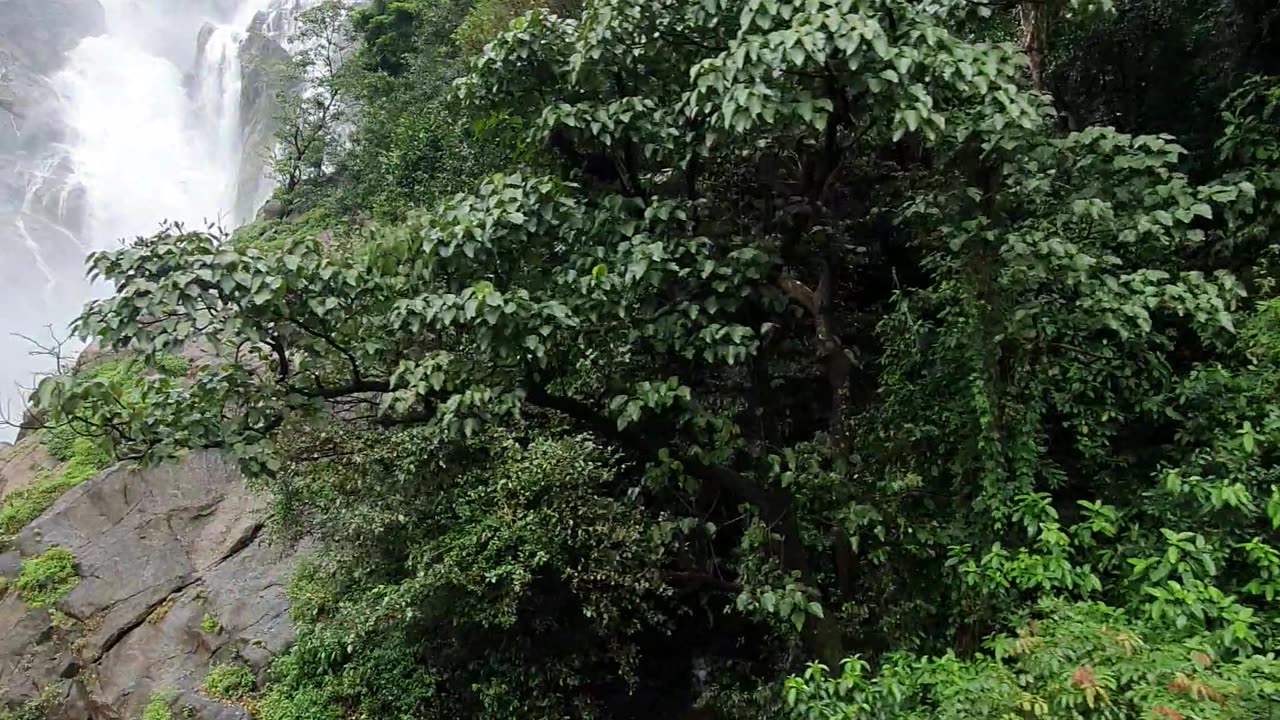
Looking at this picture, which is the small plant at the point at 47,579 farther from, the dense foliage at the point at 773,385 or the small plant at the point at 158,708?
the dense foliage at the point at 773,385

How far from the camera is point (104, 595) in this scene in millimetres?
6789

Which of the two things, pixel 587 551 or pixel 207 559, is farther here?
pixel 207 559

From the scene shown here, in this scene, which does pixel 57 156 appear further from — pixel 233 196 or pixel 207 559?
pixel 207 559

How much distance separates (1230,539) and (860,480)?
53.9 inches

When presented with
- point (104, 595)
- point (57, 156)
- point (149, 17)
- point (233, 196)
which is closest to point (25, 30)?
point (149, 17)

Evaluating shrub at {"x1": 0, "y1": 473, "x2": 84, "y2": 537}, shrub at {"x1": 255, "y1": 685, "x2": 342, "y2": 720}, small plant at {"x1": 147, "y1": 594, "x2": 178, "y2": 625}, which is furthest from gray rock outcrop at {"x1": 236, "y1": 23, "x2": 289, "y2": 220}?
shrub at {"x1": 255, "y1": 685, "x2": 342, "y2": 720}

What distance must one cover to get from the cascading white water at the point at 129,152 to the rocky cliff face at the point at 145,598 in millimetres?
16418

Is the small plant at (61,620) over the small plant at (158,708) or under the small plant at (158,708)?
over

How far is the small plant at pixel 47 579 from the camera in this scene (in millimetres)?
6819

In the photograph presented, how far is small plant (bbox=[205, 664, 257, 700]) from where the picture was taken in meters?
5.62

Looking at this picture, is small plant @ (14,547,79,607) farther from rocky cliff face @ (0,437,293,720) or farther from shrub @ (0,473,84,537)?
shrub @ (0,473,84,537)

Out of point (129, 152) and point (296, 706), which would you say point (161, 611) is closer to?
point (296, 706)

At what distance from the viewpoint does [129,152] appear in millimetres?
27922

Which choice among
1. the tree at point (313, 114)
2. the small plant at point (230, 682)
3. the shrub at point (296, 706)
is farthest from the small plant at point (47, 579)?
the tree at point (313, 114)
